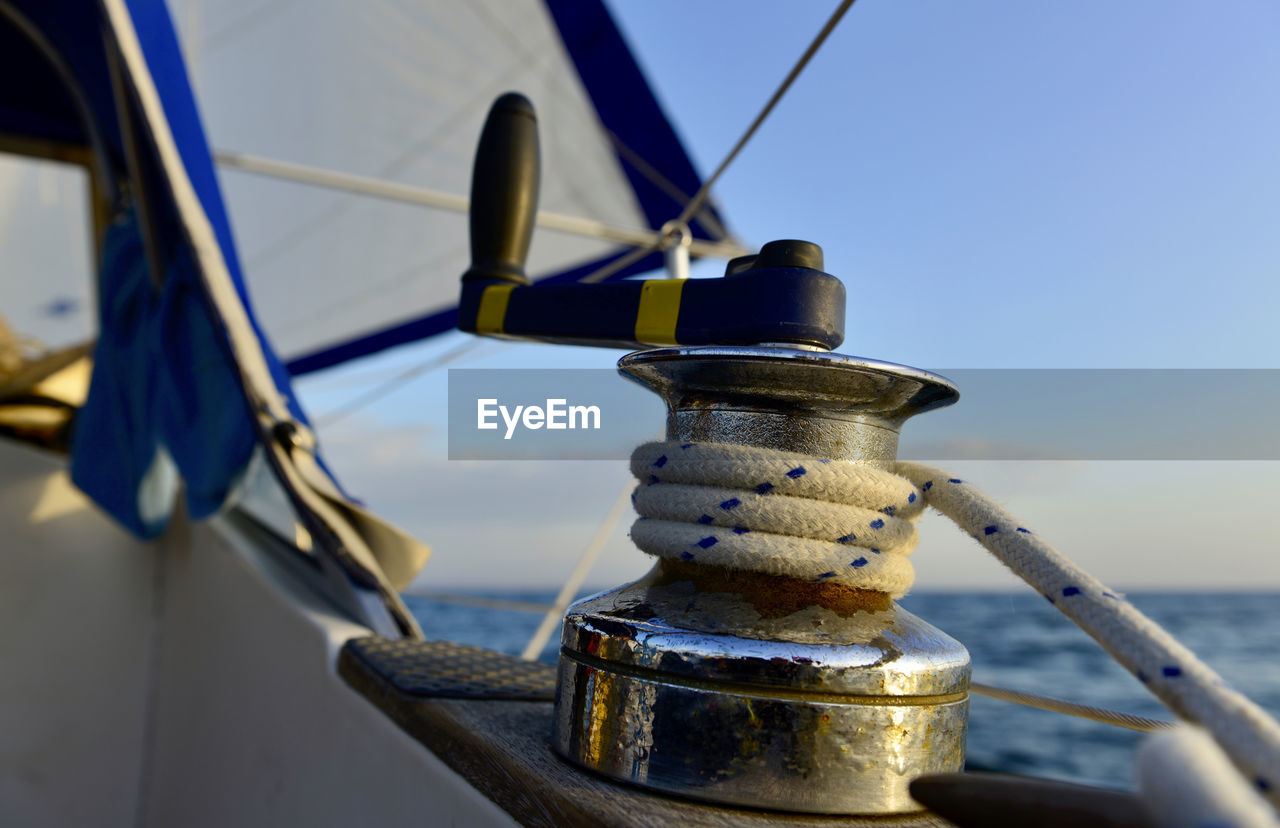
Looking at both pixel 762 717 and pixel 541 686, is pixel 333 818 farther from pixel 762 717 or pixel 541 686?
pixel 762 717

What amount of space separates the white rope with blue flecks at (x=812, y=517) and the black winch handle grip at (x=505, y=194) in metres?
0.20

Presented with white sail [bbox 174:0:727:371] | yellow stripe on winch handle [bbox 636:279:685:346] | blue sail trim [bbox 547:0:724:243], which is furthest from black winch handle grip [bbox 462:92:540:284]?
white sail [bbox 174:0:727:371]

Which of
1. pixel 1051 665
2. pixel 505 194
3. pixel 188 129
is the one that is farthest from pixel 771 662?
pixel 1051 665

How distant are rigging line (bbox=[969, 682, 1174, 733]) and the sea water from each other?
3.31 m

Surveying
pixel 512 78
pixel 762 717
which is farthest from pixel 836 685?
pixel 512 78

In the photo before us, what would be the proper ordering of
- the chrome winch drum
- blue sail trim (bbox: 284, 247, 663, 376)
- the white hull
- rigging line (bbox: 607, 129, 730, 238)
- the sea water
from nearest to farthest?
the chrome winch drum < the white hull < rigging line (bbox: 607, 129, 730, 238) < blue sail trim (bbox: 284, 247, 663, 376) < the sea water

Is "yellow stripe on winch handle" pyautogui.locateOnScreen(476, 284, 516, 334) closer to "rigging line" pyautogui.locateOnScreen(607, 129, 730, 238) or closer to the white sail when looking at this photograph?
"rigging line" pyautogui.locateOnScreen(607, 129, 730, 238)

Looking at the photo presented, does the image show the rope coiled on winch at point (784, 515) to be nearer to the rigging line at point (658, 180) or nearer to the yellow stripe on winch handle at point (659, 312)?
the yellow stripe on winch handle at point (659, 312)

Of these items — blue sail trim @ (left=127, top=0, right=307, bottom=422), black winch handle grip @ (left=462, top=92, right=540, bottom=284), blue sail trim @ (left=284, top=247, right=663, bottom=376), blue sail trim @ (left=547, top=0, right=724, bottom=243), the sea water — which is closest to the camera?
black winch handle grip @ (left=462, top=92, right=540, bottom=284)

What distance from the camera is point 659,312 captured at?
0.48m

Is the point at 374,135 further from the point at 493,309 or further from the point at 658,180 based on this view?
the point at 493,309

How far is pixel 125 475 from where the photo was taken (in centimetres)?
151

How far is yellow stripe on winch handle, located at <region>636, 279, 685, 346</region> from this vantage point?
478 millimetres

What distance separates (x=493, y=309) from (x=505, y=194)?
9cm
